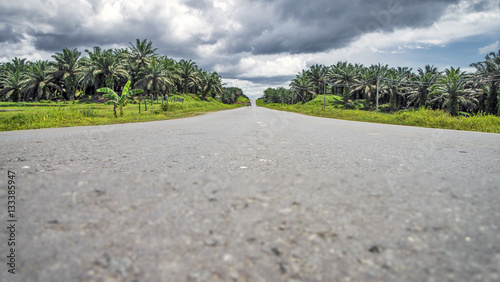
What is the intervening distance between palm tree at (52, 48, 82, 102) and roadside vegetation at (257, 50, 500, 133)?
139 ft

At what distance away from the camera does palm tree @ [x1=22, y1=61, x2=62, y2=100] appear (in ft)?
160

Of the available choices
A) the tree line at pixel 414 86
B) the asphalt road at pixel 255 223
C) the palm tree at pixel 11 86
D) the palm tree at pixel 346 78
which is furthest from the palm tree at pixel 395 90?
the palm tree at pixel 11 86

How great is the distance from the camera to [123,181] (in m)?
2.54

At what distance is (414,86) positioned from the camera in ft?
174

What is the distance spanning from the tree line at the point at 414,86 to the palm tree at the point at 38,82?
167 ft

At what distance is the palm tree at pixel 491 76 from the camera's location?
38812 millimetres

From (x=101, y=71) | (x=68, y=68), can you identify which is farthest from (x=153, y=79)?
(x=68, y=68)

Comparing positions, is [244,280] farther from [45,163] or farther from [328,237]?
[45,163]

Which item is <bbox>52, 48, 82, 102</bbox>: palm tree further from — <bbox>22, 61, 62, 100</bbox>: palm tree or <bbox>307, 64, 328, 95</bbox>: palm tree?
<bbox>307, 64, 328, 95</bbox>: palm tree

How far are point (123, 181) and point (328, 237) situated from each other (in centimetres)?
197

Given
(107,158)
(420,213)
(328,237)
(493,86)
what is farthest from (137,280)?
(493,86)

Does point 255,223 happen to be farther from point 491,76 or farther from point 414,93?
point 414,93

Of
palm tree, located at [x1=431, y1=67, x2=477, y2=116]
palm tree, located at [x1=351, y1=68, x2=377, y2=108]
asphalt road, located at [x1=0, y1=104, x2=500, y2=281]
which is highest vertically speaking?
palm tree, located at [x1=351, y1=68, x2=377, y2=108]

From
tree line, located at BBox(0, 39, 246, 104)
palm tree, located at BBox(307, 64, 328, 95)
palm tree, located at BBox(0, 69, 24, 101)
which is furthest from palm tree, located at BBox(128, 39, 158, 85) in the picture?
palm tree, located at BBox(307, 64, 328, 95)
